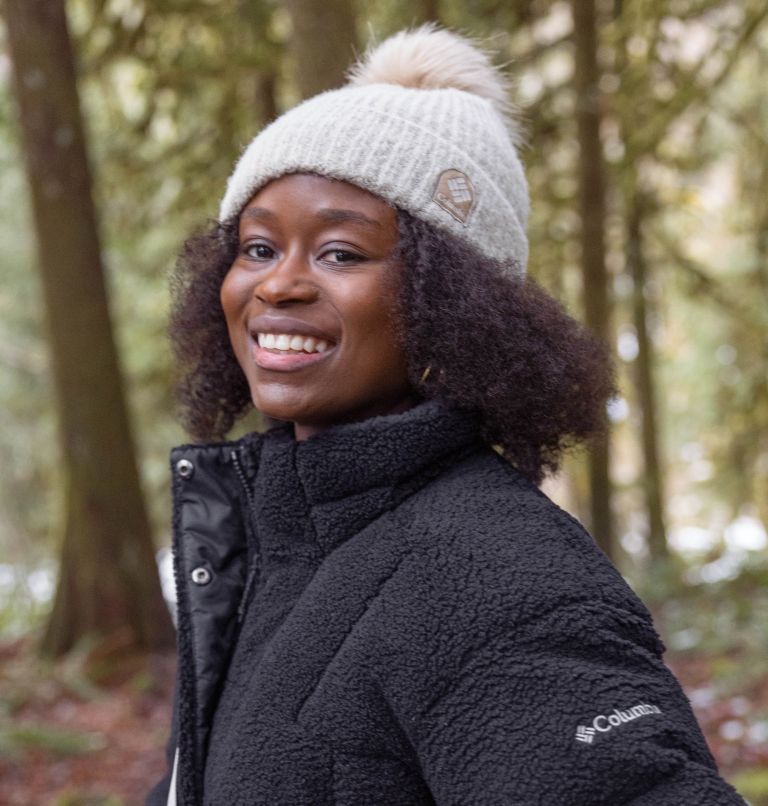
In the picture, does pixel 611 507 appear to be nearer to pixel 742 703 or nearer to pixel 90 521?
pixel 742 703

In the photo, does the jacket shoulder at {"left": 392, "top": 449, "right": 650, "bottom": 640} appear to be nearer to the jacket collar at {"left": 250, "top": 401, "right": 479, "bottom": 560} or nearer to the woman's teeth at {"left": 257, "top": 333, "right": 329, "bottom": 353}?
the jacket collar at {"left": 250, "top": 401, "right": 479, "bottom": 560}

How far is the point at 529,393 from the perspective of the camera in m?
1.98

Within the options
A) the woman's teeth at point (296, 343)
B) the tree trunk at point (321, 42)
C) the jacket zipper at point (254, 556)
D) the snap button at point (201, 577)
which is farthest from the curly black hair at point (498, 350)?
the tree trunk at point (321, 42)

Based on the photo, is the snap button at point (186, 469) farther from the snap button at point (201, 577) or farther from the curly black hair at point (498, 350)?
the curly black hair at point (498, 350)

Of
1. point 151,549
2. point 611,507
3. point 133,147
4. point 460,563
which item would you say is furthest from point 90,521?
point 460,563

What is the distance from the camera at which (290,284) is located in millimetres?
1962

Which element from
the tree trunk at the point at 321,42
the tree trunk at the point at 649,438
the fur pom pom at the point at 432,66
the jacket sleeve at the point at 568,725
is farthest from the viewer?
the tree trunk at the point at 649,438

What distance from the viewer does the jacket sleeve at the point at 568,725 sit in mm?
1393

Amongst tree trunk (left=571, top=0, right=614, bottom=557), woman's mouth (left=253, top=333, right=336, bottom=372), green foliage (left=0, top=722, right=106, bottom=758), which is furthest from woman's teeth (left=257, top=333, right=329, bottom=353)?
tree trunk (left=571, top=0, right=614, bottom=557)

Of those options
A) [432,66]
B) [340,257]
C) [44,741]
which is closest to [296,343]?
[340,257]

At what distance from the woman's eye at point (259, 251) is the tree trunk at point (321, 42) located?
1622 mm

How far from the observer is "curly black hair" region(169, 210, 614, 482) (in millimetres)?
1954

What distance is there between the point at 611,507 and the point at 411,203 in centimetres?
708

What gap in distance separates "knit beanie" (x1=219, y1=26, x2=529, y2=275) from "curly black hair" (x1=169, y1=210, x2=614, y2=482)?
0.07 meters
